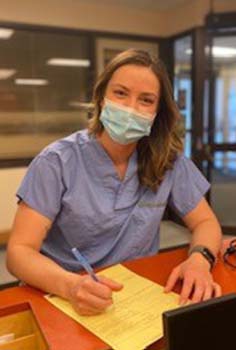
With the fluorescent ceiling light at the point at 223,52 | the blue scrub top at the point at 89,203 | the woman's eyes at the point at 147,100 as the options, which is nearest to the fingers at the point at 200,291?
the blue scrub top at the point at 89,203

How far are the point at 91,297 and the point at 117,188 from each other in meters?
0.45

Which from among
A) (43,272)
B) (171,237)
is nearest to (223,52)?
(171,237)

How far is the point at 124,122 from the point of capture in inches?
46.1

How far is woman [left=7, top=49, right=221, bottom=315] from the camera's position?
3.46 feet

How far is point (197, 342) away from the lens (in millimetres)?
545

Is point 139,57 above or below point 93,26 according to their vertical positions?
below

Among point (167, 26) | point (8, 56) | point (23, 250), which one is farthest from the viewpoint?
point (167, 26)

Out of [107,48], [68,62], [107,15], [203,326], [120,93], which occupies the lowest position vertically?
[203,326]

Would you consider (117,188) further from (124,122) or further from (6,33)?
(6,33)

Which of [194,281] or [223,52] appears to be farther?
[223,52]

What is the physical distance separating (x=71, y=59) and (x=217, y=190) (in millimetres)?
2149

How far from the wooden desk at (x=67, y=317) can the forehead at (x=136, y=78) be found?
0.52 metres

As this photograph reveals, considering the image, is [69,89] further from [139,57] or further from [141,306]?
[141,306]

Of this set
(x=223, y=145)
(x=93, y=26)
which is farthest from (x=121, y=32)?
(x=223, y=145)
